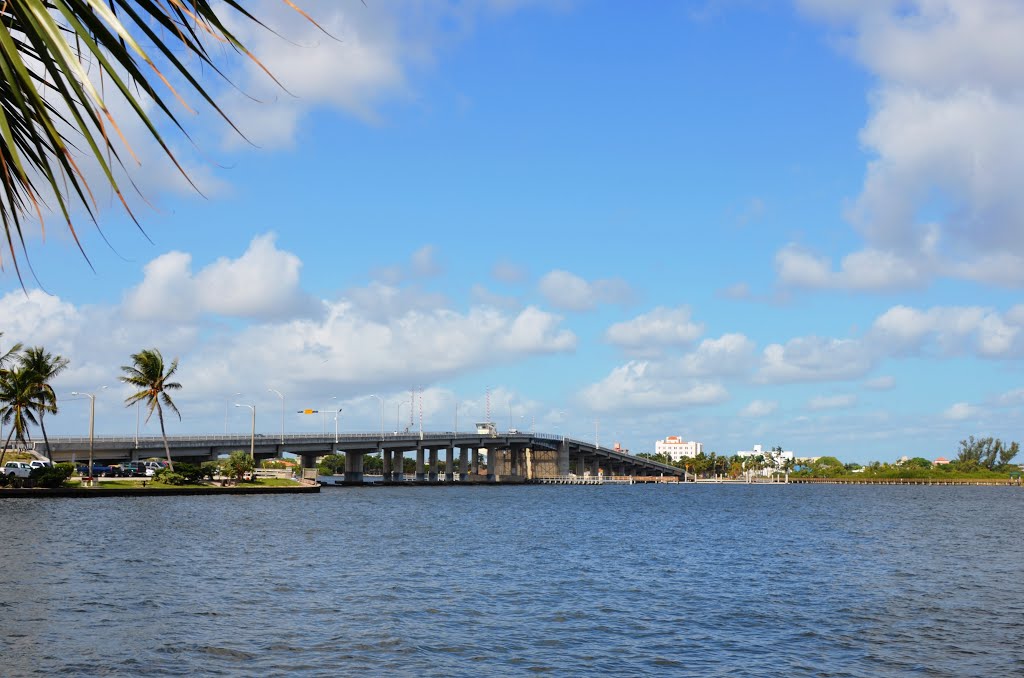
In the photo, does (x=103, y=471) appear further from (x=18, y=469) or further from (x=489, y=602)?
(x=489, y=602)

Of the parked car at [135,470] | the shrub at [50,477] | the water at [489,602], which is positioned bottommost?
the water at [489,602]

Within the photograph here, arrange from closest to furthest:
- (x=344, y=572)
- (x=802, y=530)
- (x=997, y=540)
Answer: (x=344, y=572) < (x=997, y=540) < (x=802, y=530)

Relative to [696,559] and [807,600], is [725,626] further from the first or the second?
[696,559]

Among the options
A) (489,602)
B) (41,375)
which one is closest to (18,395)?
(41,375)

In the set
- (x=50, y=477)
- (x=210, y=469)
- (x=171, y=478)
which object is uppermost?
(x=50, y=477)

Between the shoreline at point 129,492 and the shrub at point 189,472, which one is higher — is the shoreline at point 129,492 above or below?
below

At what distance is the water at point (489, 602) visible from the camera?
88.4 feet

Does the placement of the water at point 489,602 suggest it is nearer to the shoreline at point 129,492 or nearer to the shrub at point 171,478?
the shoreline at point 129,492

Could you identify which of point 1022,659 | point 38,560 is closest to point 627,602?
point 1022,659

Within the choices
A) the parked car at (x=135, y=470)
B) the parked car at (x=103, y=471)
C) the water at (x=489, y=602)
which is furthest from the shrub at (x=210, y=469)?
the water at (x=489, y=602)

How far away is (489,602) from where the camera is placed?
122 feet

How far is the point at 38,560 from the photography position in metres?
47.5

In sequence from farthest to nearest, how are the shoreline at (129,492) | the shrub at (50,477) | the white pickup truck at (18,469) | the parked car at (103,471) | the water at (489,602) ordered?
the parked car at (103,471) → the white pickup truck at (18,469) → the shrub at (50,477) → the shoreline at (129,492) → the water at (489,602)

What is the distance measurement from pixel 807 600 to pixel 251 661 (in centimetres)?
2362
